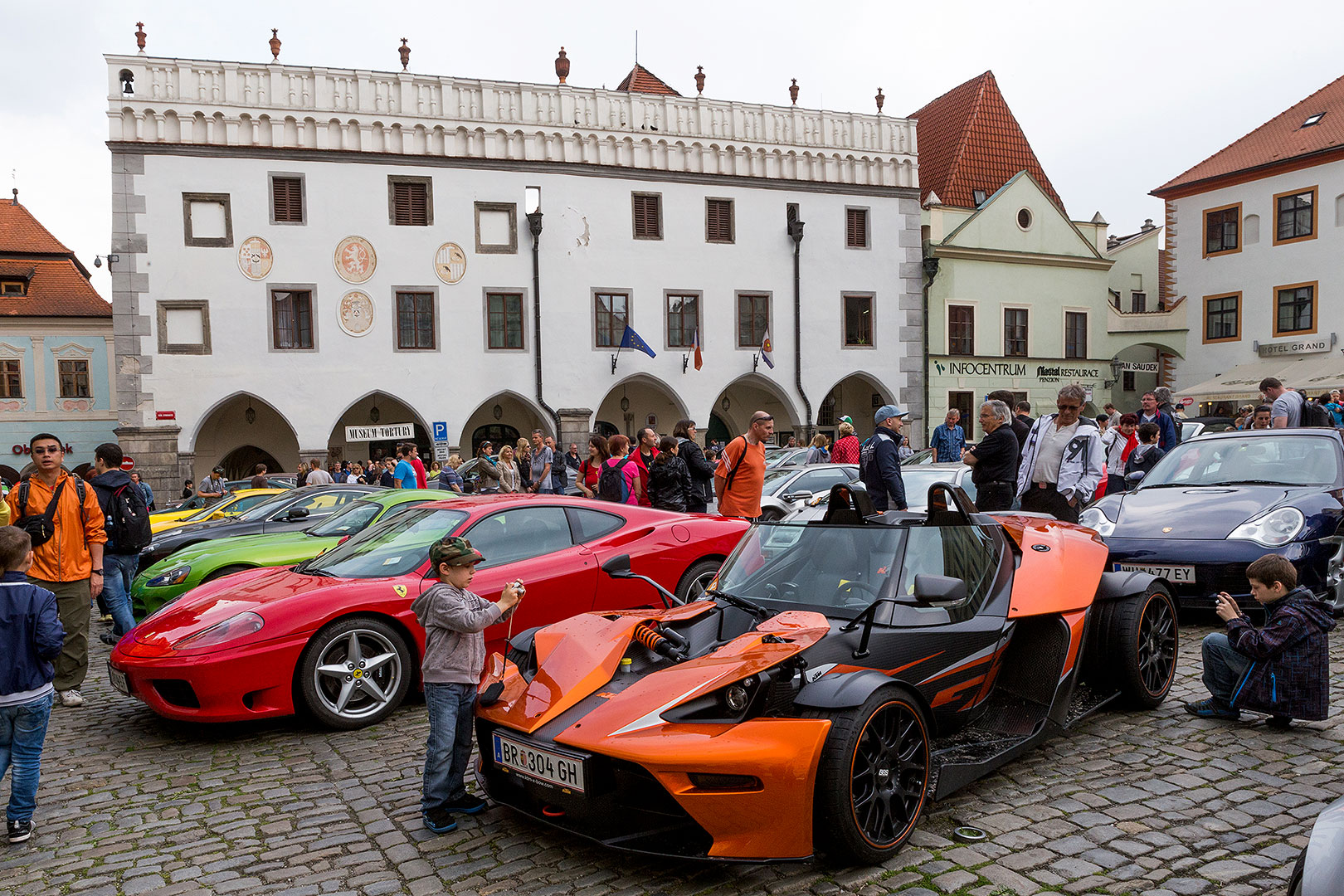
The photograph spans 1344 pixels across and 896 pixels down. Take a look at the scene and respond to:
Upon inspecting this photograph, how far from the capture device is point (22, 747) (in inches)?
178

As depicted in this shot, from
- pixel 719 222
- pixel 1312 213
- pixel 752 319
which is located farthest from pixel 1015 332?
pixel 719 222

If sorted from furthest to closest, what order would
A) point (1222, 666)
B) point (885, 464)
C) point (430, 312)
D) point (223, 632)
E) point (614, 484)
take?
point (430, 312) → point (614, 484) → point (885, 464) → point (223, 632) → point (1222, 666)

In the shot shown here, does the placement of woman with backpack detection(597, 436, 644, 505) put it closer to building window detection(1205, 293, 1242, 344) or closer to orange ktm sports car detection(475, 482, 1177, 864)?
orange ktm sports car detection(475, 482, 1177, 864)

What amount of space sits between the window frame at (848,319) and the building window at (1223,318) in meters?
13.5

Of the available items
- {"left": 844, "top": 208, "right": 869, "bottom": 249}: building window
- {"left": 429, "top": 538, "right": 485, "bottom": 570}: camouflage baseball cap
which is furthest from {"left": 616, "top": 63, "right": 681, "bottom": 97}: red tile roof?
{"left": 429, "top": 538, "right": 485, "bottom": 570}: camouflage baseball cap

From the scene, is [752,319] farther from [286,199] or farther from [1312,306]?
[1312,306]

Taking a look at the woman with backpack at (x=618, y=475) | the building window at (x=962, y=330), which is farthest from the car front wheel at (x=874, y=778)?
the building window at (x=962, y=330)

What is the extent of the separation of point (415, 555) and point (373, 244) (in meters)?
21.4

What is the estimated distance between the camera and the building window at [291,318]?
25.5 metres

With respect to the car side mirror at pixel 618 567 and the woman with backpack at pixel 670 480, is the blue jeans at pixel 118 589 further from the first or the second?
the car side mirror at pixel 618 567

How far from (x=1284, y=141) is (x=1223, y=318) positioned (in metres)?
6.22

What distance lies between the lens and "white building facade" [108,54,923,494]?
81.6 feet

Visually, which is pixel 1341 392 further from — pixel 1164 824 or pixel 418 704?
pixel 418 704

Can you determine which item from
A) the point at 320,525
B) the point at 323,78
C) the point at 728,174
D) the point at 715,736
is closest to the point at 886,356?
the point at 728,174
